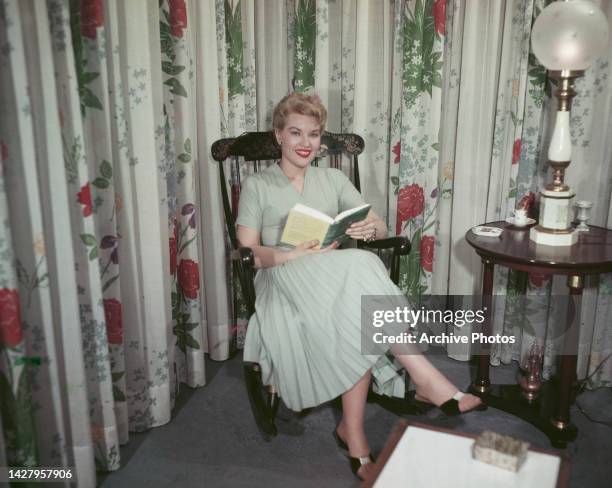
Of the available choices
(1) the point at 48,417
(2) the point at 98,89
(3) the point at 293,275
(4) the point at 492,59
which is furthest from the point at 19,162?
(4) the point at 492,59

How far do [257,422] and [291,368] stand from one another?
416 mm

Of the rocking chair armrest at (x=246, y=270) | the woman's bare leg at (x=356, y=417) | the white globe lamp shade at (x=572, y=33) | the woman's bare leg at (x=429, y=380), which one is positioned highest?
the white globe lamp shade at (x=572, y=33)

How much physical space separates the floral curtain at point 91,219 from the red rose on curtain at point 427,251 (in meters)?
Answer: 0.99

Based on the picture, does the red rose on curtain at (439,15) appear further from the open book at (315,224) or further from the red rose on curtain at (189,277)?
the red rose on curtain at (189,277)

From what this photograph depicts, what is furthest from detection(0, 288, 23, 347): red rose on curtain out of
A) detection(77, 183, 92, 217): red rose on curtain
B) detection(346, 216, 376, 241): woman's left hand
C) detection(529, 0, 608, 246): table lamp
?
detection(529, 0, 608, 246): table lamp

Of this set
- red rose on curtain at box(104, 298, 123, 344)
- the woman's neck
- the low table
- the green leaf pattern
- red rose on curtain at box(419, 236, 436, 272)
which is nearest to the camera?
the low table

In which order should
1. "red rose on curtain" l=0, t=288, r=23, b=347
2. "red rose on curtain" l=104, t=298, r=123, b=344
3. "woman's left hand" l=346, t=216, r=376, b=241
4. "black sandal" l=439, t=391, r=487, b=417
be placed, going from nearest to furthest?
"red rose on curtain" l=0, t=288, r=23, b=347, "black sandal" l=439, t=391, r=487, b=417, "red rose on curtain" l=104, t=298, r=123, b=344, "woman's left hand" l=346, t=216, r=376, b=241

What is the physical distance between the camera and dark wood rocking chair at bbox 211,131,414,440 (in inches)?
73.5

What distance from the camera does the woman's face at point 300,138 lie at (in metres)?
2.01

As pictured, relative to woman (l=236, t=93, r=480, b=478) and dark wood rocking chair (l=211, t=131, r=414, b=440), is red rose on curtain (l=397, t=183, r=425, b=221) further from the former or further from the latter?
woman (l=236, t=93, r=480, b=478)

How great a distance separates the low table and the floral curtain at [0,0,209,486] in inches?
35.0

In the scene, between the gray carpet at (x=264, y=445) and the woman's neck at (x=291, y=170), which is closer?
the gray carpet at (x=264, y=445)

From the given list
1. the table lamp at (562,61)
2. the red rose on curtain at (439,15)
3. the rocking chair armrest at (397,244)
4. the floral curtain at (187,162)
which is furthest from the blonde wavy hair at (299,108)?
Result: the table lamp at (562,61)

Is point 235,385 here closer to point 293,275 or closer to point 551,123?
point 293,275
